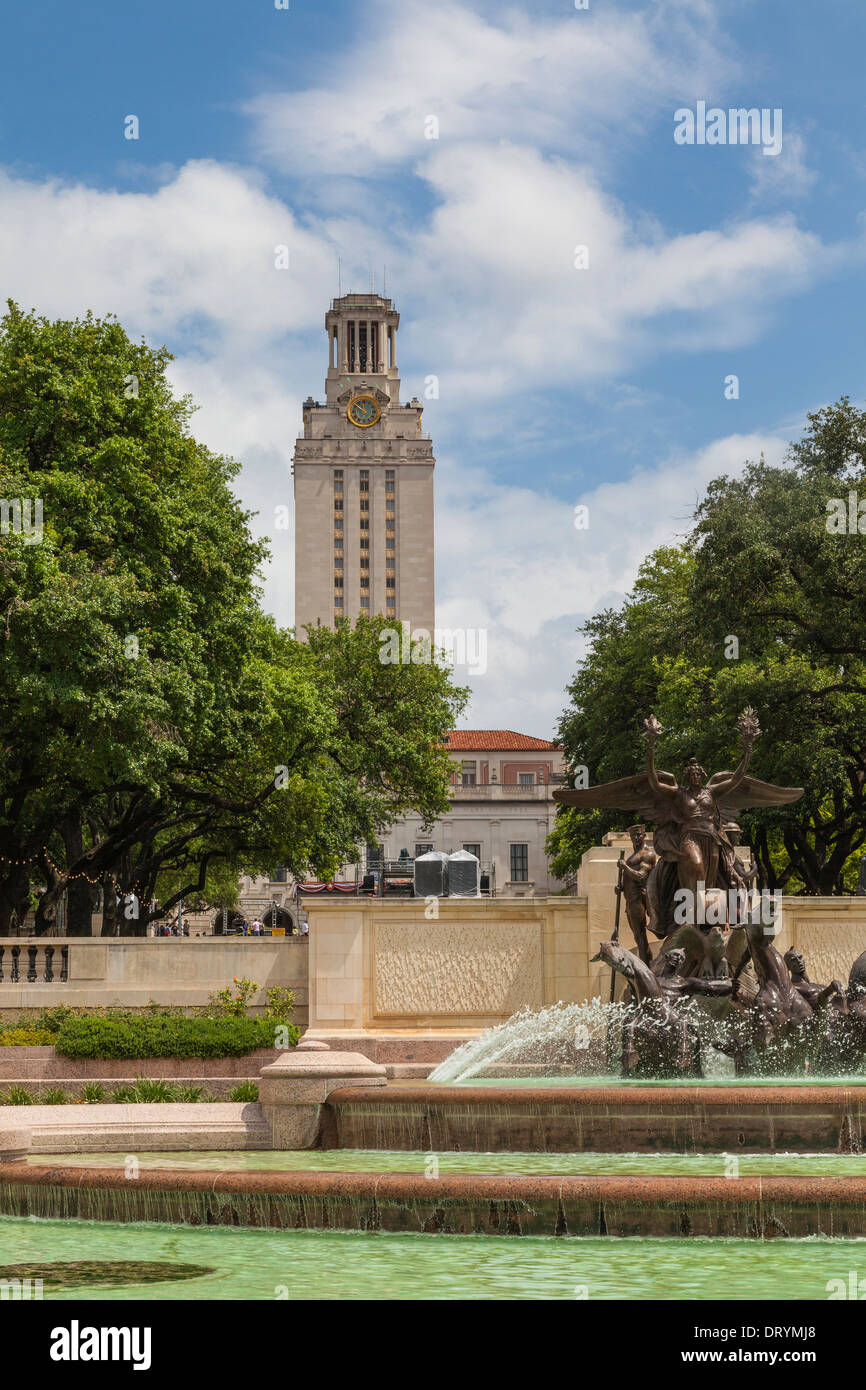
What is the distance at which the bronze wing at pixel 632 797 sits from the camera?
747 inches

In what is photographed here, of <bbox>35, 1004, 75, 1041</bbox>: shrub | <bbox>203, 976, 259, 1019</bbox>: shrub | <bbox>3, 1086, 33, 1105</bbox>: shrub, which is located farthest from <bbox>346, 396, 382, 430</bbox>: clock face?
<bbox>3, 1086, 33, 1105</bbox>: shrub

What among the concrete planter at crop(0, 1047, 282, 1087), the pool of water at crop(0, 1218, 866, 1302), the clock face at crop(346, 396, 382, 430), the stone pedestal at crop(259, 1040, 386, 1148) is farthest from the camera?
the clock face at crop(346, 396, 382, 430)

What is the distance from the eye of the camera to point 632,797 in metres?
19.5

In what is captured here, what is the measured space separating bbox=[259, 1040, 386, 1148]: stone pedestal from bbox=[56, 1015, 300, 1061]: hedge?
7.40 metres

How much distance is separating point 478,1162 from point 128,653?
16978 mm

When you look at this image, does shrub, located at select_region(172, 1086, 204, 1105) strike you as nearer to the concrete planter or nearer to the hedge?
the concrete planter

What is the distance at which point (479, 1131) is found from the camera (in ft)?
40.4

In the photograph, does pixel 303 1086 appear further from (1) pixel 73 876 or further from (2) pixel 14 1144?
(1) pixel 73 876

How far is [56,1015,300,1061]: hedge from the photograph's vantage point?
2034 centimetres

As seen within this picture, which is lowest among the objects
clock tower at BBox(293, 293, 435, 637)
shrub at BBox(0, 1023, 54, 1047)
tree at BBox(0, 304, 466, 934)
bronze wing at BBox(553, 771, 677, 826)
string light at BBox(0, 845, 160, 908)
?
shrub at BBox(0, 1023, 54, 1047)

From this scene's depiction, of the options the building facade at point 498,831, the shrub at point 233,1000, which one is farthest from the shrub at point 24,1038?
the building facade at point 498,831

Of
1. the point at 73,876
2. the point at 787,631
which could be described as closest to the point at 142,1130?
the point at 73,876

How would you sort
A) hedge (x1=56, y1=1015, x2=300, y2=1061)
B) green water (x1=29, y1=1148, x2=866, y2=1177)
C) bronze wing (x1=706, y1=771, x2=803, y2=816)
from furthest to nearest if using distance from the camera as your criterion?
hedge (x1=56, y1=1015, x2=300, y2=1061) → bronze wing (x1=706, y1=771, x2=803, y2=816) → green water (x1=29, y1=1148, x2=866, y2=1177)
